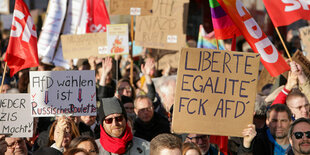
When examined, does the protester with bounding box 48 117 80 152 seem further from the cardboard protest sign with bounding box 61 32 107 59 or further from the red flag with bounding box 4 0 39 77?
the cardboard protest sign with bounding box 61 32 107 59

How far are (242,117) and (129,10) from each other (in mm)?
4906

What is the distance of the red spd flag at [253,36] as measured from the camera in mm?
5771

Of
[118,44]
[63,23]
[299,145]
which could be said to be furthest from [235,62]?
[63,23]

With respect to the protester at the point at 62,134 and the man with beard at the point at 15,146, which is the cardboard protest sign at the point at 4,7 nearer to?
the man with beard at the point at 15,146

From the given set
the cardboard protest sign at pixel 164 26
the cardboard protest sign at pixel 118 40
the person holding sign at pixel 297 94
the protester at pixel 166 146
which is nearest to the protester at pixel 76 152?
the protester at pixel 166 146

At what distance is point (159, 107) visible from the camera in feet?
26.4

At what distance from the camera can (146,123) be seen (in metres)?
6.69

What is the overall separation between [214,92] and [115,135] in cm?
117

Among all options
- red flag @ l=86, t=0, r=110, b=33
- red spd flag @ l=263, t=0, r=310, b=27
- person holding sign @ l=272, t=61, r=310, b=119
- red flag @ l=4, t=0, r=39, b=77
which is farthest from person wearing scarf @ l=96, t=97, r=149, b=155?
red flag @ l=86, t=0, r=110, b=33

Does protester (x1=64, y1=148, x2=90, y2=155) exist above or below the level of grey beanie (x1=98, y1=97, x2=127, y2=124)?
below

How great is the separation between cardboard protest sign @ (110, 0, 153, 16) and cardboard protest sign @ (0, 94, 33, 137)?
3649 mm

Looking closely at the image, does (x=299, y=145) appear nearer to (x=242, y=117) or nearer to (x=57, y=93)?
(x=242, y=117)

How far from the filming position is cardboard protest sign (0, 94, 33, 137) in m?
5.92

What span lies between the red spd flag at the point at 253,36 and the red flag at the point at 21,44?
8.48 ft
